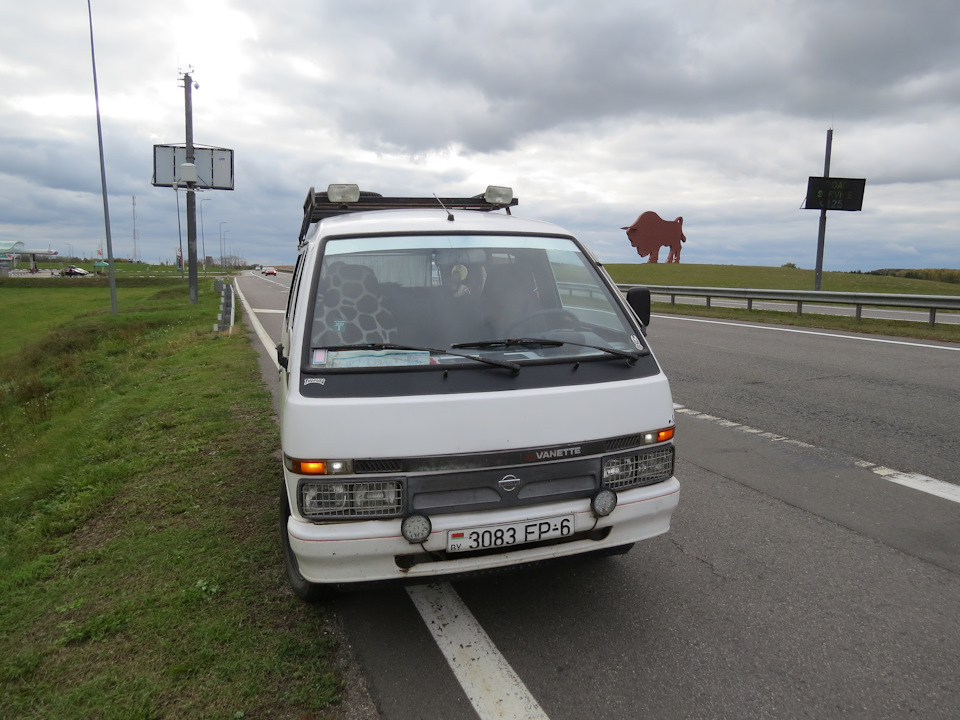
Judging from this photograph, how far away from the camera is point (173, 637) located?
3.10 m

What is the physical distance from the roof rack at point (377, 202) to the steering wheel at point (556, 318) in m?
1.37

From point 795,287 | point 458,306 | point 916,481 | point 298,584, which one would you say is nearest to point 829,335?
point 916,481

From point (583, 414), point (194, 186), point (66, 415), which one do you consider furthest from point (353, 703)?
point (194, 186)

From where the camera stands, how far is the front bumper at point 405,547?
9.21 feet

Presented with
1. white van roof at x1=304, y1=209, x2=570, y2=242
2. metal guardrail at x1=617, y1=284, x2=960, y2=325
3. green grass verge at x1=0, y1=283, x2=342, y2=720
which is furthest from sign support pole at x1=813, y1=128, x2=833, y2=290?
white van roof at x1=304, y1=209, x2=570, y2=242

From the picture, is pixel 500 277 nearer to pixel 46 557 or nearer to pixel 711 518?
pixel 711 518

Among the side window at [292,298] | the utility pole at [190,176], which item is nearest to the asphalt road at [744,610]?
the side window at [292,298]

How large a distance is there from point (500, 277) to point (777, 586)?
2108 millimetres

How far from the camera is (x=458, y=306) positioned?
11.4ft

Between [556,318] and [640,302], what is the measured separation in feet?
2.14

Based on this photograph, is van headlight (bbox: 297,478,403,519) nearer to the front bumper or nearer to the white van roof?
the front bumper

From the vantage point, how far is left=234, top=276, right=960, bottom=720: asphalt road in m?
2.66

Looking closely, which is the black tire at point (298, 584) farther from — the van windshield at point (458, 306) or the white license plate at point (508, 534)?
the van windshield at point (458, 306)

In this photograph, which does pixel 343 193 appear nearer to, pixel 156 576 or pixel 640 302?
pixel 640 302
